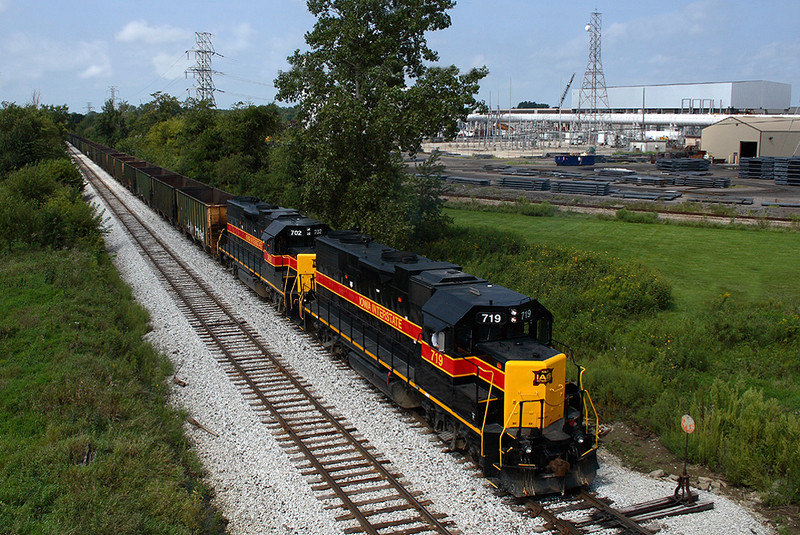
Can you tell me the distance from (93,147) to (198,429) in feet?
278

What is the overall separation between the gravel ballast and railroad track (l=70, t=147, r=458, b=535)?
230 millimetres

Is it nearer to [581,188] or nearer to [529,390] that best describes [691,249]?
[529,390]

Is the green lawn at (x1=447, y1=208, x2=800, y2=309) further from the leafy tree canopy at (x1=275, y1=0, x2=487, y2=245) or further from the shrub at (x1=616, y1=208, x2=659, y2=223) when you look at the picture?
the leafy tree canopy at (x1=275, y1=0, x2=487, y2=245)

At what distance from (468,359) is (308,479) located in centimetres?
346

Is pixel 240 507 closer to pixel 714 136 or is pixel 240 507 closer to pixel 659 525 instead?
pixel 659 525

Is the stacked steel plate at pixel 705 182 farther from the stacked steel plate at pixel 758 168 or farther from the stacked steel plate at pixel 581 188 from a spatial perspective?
the stacked steel plate at pixel 581 188

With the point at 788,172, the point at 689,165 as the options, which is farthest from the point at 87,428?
the point at 689,165

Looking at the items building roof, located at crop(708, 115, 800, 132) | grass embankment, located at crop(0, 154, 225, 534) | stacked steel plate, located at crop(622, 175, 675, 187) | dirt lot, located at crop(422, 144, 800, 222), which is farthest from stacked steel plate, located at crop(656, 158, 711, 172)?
grass embankment, located at crop(0, 154, 225, 534)

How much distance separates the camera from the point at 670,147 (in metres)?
96.4

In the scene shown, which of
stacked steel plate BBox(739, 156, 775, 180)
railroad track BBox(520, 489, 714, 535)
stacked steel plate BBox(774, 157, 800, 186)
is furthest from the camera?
stacked steel plate BBox(739, 156, 775, 180)

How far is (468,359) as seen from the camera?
1102 centimetres

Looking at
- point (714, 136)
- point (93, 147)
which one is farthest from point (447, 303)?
point (93, 147)

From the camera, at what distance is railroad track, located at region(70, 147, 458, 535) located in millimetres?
9820

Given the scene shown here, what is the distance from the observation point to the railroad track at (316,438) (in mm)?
9820
